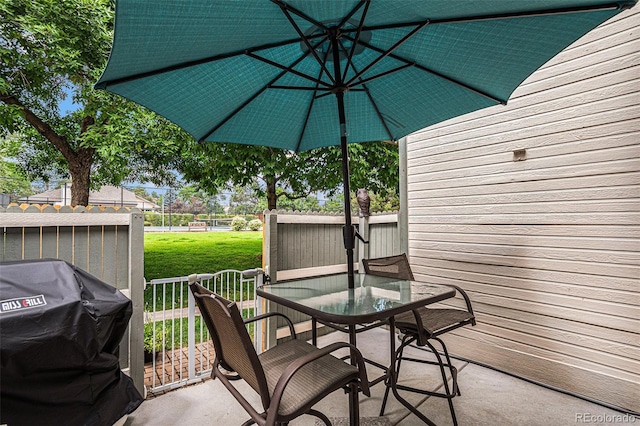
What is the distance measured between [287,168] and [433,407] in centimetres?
486

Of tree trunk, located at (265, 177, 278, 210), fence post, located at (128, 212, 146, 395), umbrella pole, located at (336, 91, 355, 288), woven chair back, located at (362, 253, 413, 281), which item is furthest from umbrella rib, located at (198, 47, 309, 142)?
tree trunk, located at (265, 177, 278, 210)

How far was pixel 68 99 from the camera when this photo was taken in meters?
6.46

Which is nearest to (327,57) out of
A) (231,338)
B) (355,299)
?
(355,299)

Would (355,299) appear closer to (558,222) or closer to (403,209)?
(558,222)

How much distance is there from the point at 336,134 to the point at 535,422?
8.16 feet

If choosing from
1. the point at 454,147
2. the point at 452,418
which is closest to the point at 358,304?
the point at 452,418

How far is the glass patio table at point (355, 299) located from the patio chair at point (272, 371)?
0.14m

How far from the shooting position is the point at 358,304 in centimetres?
158

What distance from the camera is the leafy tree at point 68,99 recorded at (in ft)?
15.7

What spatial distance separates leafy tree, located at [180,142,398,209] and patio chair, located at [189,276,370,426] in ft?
14.6

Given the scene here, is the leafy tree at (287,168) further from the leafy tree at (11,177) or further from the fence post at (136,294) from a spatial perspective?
the leafy tree at (11,177)

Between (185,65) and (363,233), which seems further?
(363,233)

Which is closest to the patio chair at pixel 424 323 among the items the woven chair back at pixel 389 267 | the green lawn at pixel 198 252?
the woven chair back at pixel 389 267

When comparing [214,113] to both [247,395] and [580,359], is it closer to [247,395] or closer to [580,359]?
[247,395]
